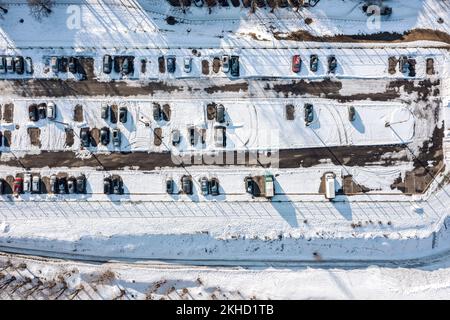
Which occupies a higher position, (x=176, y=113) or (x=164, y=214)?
(x=176, y=113)

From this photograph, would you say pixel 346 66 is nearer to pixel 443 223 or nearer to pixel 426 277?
pixel 443 223

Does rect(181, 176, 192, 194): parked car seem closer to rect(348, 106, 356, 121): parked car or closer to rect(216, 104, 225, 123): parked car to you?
rect(216, 104, 225, 123): parked car

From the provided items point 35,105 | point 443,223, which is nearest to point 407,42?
point 443,223

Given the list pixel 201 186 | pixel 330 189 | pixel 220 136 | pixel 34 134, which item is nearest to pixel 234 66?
pixel 220 136

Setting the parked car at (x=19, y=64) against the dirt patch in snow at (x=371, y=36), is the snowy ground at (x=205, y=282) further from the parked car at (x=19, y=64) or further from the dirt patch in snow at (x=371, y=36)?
the dirt patch in snow at (x=371, y=36)

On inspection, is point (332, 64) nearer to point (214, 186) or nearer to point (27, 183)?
point (214, 186)
